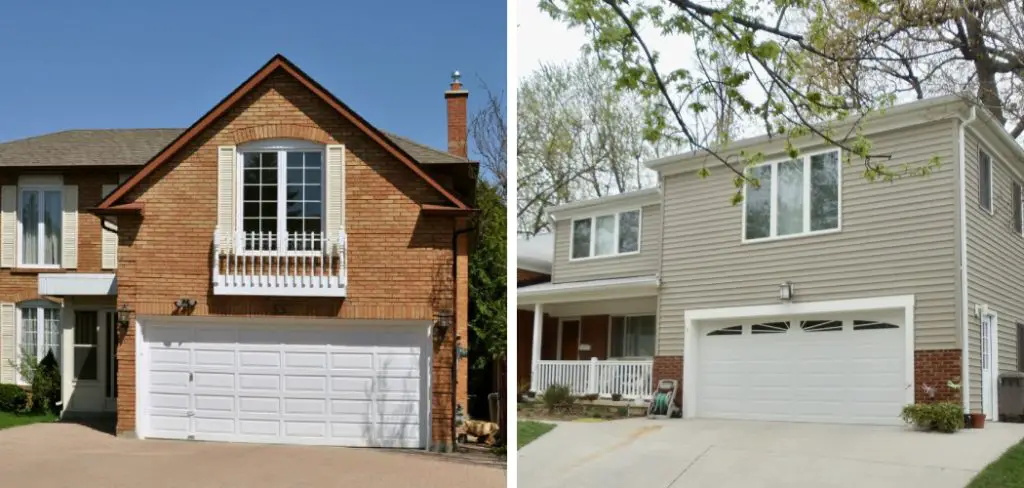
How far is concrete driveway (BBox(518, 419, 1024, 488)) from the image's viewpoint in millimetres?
3492

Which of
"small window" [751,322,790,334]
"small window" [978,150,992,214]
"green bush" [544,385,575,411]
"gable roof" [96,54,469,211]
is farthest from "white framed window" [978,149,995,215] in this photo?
"gable roof" [96,54,469,211]

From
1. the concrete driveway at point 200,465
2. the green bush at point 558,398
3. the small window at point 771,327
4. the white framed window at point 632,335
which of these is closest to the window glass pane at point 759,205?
the small window at point 771,327

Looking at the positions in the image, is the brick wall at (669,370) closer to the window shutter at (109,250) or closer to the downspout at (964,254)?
the downspout at (964,254)

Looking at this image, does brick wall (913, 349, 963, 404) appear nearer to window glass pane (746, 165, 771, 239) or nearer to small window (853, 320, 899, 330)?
small window (853, 320, 899, 330)

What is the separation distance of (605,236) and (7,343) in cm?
539

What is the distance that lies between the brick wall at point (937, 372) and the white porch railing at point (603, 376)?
1094mm

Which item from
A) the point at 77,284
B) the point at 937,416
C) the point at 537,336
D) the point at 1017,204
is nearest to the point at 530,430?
the point at 537,336

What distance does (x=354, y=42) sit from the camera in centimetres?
843

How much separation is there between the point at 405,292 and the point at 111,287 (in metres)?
2.33

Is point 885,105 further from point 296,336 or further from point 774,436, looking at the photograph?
point 296,336

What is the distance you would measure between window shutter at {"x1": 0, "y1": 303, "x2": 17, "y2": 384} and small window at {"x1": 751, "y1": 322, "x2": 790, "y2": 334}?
5717 mm

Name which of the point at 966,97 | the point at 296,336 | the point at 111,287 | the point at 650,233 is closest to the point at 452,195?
the point at 296,336

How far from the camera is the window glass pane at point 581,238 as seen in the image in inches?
177

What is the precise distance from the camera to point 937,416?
3438mm
